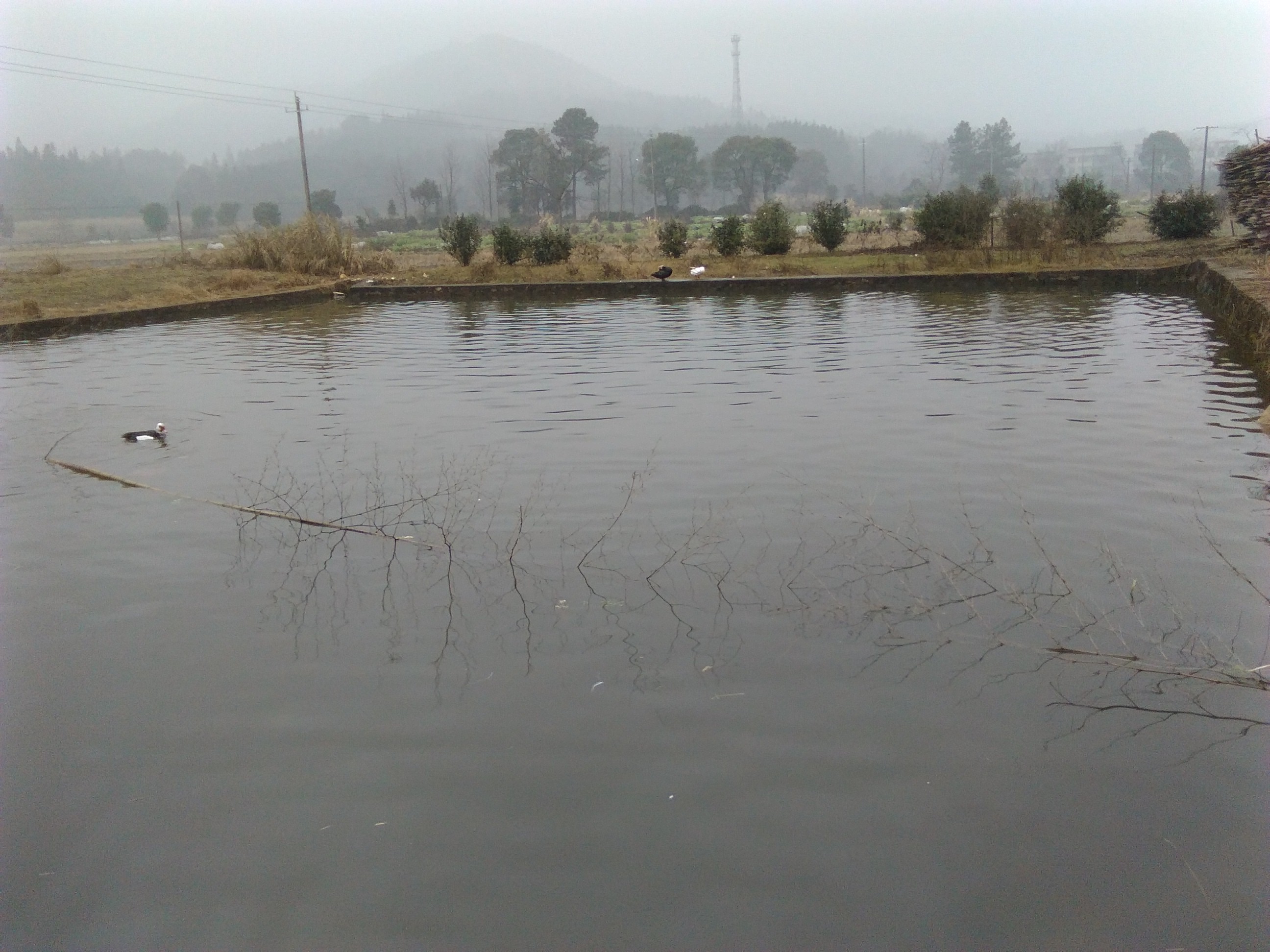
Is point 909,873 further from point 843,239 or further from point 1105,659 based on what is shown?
point 843,239

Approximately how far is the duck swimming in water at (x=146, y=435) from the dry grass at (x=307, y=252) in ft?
53.6

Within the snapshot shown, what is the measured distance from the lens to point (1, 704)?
398 centimetres

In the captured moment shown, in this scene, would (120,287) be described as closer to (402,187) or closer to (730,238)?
(730,238)

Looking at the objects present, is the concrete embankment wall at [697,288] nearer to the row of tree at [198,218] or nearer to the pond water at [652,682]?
the pond water at [652,682]

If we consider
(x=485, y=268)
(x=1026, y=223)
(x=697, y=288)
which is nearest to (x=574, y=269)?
(x=485, y=268)

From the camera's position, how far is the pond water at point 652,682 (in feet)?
9.01

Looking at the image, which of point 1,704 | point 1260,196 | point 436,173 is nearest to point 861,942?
point 1,704

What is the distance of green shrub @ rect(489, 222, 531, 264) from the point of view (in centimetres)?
2420

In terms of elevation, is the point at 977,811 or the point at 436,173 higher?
the point at 436,173

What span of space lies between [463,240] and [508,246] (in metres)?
1.09

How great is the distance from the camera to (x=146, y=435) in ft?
26.3

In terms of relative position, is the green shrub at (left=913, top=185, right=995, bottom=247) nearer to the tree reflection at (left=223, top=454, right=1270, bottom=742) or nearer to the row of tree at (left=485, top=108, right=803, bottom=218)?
the tree reflection at (left=223, top=454, right=1270, bottom=742)

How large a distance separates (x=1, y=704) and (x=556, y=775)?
223 centimetres

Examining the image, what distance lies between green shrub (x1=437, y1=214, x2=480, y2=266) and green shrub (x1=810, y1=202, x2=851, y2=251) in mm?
7888
